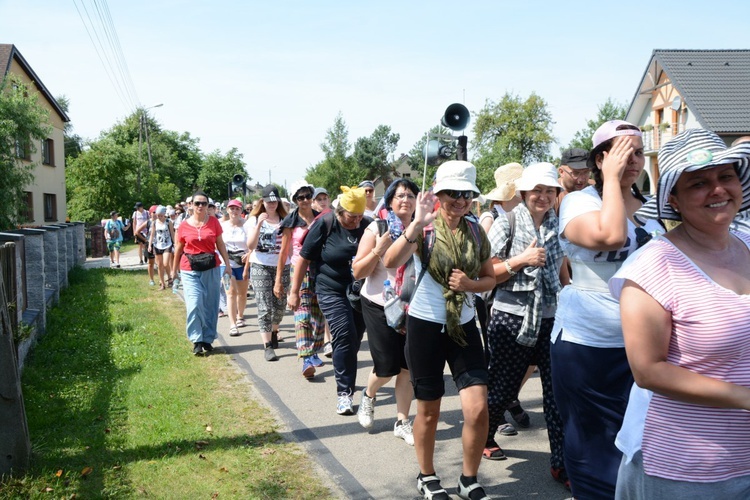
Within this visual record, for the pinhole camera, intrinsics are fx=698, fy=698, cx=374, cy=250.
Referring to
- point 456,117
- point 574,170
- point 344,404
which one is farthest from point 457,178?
point 456,117

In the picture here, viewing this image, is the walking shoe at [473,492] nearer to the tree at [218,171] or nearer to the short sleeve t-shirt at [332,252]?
the short sleeve t-shirt at [332,252]

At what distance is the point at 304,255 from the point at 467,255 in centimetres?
269

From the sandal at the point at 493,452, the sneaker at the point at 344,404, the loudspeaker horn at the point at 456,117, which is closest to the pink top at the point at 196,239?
the sneaker at the point at 344,404

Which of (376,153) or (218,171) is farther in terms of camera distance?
(376,153)

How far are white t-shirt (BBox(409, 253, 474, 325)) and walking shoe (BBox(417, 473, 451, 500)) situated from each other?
0.97 m

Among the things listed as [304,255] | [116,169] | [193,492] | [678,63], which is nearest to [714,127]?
[678,63]

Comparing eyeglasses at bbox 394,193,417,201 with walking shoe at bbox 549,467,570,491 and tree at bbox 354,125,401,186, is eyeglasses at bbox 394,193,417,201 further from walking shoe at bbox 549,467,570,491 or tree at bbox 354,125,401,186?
tree at bbox 354,125,401,186

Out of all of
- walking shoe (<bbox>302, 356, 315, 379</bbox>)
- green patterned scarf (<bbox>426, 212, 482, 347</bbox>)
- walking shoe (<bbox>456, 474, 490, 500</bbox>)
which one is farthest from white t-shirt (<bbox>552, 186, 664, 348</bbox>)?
walking shoe (<bbox>302, 356, 315, 379</bbox>)

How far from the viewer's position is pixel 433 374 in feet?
13.4

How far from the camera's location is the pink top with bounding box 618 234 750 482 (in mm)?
1917

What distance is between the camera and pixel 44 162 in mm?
37594

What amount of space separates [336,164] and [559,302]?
85.3 meters

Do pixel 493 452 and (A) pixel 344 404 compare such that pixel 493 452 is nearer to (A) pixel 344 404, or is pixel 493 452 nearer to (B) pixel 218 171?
(A) pixel 344 404

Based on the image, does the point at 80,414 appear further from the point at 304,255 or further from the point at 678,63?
the point at 678,63
